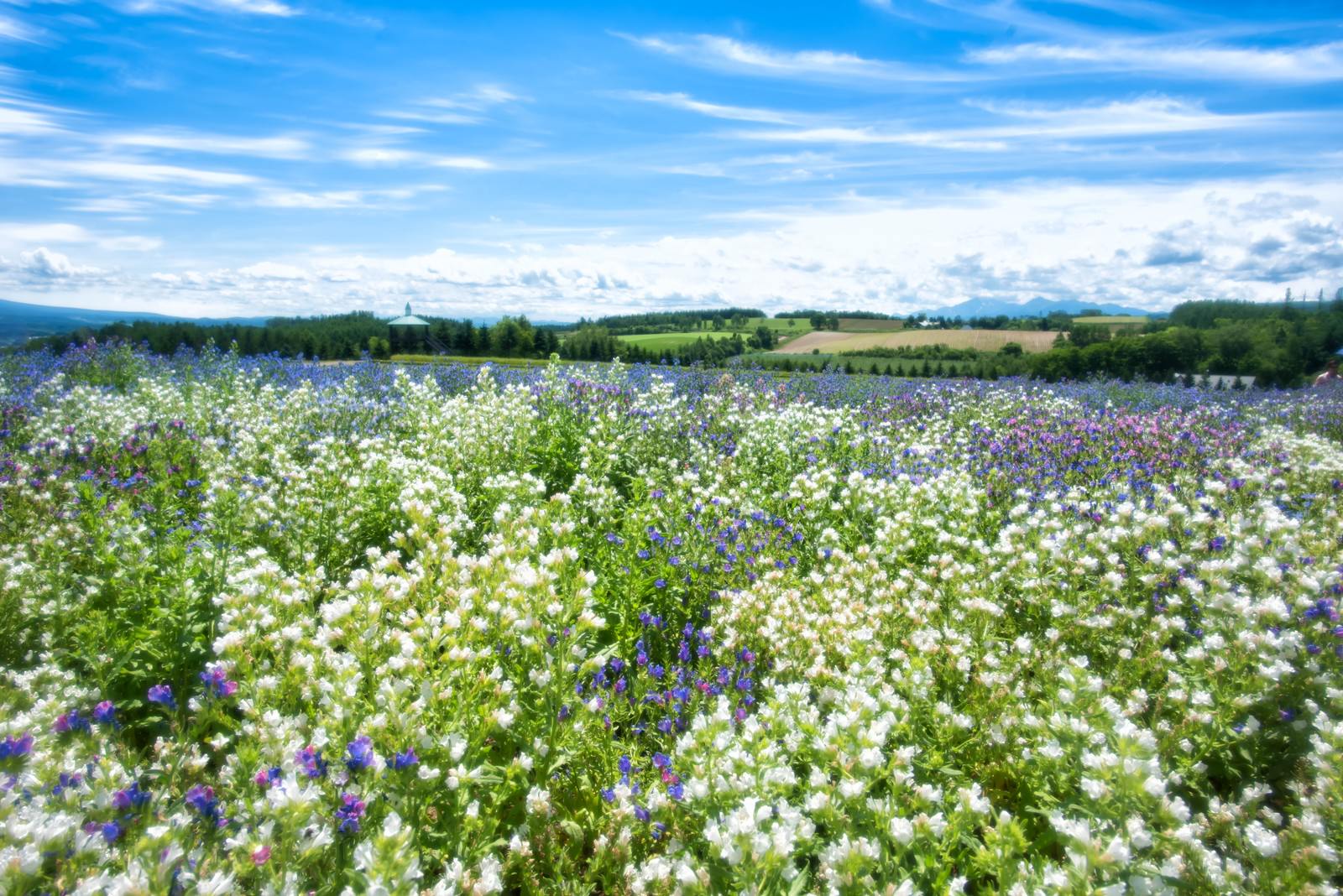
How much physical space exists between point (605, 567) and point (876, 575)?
202 centimetres

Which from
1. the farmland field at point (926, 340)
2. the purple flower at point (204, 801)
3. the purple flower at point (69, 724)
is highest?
the farmland field at point (926, 340)

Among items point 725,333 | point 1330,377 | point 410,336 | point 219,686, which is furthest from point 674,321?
point 219,686

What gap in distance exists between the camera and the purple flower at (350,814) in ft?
7.48

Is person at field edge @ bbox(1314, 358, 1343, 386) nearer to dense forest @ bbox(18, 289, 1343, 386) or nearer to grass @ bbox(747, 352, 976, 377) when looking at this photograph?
dense forest @ bbox(18, 289, 1343, 386)

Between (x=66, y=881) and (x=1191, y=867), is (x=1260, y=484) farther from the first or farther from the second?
(x=66, y=881)

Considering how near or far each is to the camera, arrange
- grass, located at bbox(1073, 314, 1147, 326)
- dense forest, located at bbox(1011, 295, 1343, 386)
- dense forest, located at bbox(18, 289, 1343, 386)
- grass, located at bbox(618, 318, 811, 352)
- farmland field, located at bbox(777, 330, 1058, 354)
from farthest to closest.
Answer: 1. grass, located at bbox(1073, 314, 1147, 326)
2. grass, located at bbox(618, 318, 811, 352)
3. farmland field, located at bbox(777, 330, 1058, 354)
4. dense forest, located at bbox(1011, 295, 1343, 386)
5. dense forest, located at bbox(18, 289, 1343, 386)

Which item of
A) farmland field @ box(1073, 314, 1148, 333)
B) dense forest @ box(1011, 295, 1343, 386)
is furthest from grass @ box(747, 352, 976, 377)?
farmland field @ box(1073, 314, 1148, 333)

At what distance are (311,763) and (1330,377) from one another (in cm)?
3701

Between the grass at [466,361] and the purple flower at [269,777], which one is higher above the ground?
the grass at [466,361]

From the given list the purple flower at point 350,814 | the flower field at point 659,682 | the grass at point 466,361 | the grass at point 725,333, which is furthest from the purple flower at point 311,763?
the grass at point 725,333

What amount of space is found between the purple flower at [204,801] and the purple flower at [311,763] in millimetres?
296

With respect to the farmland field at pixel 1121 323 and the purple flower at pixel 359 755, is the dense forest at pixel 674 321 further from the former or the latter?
the purple flower at pixel 359 755

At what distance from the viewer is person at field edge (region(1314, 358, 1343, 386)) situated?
920 inches

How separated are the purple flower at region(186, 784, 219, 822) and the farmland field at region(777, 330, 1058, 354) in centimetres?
4278
